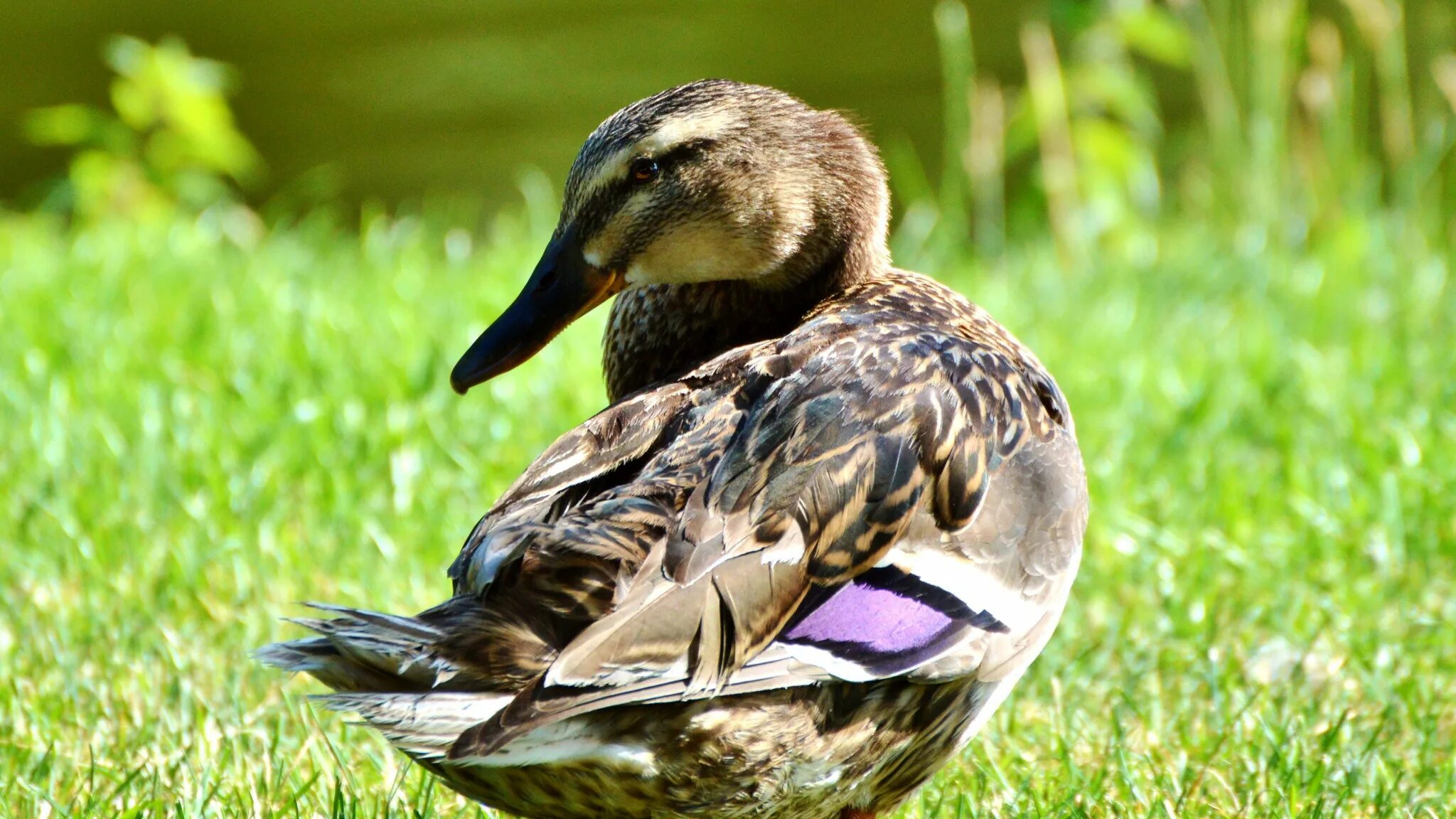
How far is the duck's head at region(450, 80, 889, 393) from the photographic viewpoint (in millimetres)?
3039

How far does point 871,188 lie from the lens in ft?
10.7

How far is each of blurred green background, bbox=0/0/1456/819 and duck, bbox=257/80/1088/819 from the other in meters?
0.43

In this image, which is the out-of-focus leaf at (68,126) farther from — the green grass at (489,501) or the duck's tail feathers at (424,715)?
the duck's tail feathers at (424,715)

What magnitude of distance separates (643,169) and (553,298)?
277 mm

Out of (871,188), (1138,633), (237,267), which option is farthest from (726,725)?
(237,267)

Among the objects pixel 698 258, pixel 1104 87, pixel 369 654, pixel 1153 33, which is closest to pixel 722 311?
pixel 698 258

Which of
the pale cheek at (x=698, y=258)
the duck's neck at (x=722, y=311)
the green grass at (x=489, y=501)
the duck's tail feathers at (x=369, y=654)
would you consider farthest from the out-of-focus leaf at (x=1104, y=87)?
the duck's tail feathers at (x=369, y=654)

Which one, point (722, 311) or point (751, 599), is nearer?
point (751, 599)

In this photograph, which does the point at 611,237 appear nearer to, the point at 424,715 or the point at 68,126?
the point at 424,715

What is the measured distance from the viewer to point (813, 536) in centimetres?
240

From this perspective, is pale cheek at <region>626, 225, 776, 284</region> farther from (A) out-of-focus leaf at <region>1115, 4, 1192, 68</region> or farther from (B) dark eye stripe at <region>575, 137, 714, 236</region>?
(A) out-of-focus leaf at <region>1115, 4, 1192, 68</region>

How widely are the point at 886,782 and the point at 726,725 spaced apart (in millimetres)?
405

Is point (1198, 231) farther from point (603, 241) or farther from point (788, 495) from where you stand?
point (788, 495)

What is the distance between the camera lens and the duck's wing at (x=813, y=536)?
7.22ft
